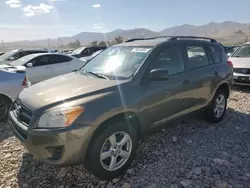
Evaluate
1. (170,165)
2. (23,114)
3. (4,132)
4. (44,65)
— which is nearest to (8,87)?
(4,132)

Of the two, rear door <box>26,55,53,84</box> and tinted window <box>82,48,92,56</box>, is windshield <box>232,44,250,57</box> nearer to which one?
rear door <box>26,55,53,84</box>

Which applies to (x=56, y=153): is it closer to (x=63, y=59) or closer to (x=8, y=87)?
(x=8, y=87)

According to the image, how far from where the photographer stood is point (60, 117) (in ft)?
9.02

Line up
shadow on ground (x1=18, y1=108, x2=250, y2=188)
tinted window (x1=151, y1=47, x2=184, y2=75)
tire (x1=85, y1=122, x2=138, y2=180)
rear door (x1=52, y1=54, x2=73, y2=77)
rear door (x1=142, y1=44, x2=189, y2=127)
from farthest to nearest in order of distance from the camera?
1. rear door (x1=52, y1=54, x2=73, y2=77)
2. tinted window (x1=151, y1=47, x2=184, y2=75)
3. rear door (x1=142, y1=44, x2=189, y2=127)
4. shadow on ground (x1=18, y1=108, x2=250, y2=188)
5. tire (x1=85, y1=122, x2=138, y2=180)

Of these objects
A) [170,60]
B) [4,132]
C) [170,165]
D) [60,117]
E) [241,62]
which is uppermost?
[170,60]

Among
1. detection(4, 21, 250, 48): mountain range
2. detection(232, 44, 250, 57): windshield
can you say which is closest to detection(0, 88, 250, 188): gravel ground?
detection(232, 44, 250, 57): windshield

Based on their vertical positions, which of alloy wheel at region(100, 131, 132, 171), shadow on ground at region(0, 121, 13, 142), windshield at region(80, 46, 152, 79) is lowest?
shadow on ground at region(0, 121, 13, 142)

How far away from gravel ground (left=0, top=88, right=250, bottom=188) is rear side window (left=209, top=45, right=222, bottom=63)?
137 centimetres

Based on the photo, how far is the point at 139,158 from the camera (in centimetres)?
363

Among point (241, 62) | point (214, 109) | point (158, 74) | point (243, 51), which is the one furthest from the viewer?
point (243, 51)

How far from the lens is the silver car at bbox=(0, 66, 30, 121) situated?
5.22 m

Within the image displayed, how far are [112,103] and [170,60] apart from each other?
142cm

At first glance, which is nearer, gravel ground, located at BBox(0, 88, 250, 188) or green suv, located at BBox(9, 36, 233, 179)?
green suv, located at BBox(9, 36, 233, 179)

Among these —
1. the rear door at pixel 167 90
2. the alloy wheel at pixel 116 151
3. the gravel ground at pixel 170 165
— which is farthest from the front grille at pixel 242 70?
the alloy wheel at pixel 116 151
